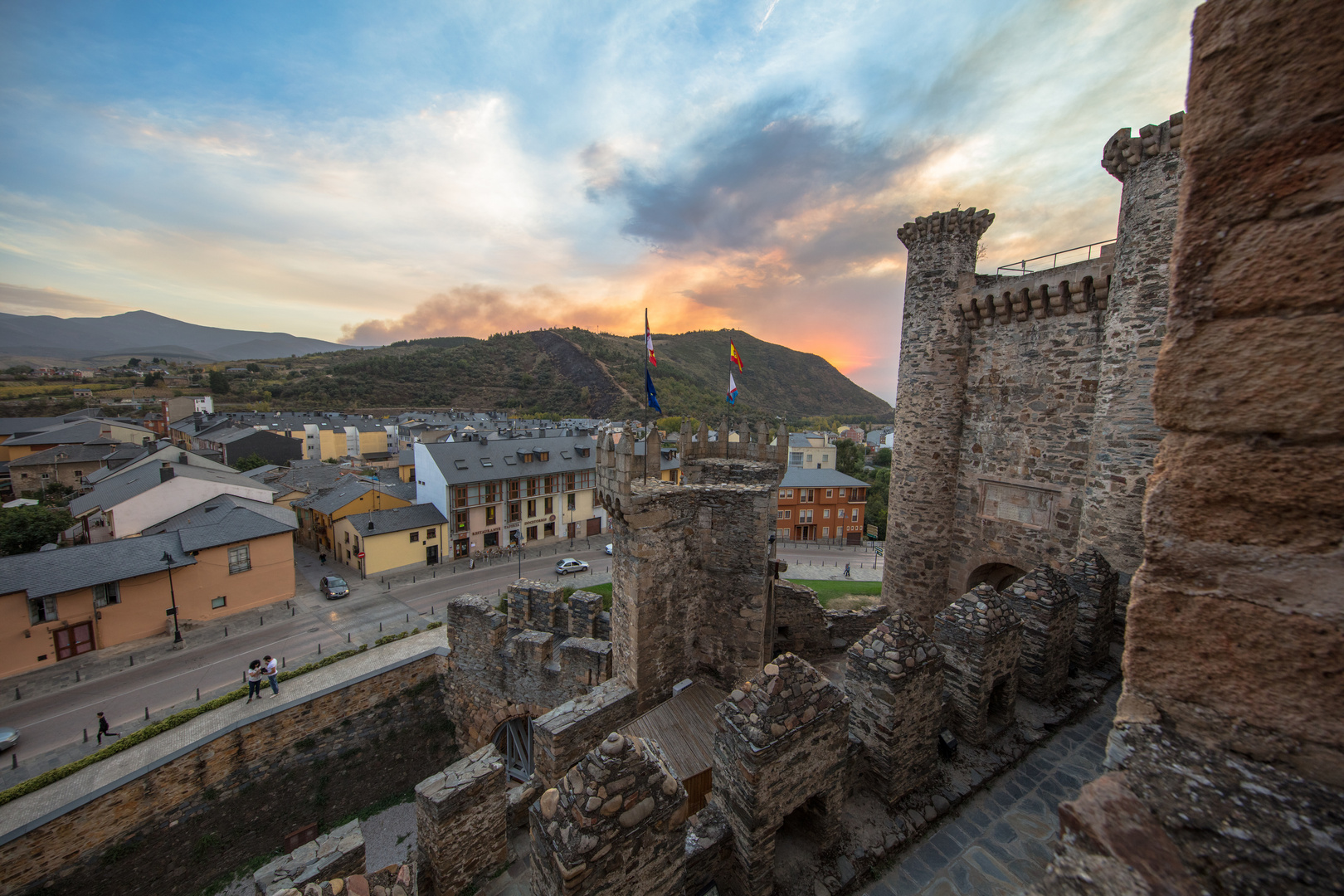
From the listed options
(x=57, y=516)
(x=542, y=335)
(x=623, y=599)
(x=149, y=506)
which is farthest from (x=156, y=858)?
(x=542, y=335)

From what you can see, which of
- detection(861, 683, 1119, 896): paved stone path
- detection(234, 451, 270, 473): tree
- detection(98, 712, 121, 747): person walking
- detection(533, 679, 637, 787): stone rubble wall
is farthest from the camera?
detection(234, 451, 270, 473): tree

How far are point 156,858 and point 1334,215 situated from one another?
65.8ft

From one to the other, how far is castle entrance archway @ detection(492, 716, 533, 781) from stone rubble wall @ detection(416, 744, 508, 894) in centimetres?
591

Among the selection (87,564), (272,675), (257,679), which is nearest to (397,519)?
(87,564)

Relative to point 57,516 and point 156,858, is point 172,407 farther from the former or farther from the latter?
point 156,858

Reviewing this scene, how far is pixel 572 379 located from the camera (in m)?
108

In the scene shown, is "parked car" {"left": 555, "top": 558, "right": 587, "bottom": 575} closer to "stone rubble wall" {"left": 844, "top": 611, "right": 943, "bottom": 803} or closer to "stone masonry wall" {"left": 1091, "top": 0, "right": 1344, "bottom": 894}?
"stone rubble wall" {"left": 844, "top": 611, "right": 943, "bottom": 803}

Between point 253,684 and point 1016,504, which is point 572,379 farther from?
point 1016,504

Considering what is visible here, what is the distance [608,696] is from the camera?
32.4ft

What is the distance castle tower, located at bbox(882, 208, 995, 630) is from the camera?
1181 cm

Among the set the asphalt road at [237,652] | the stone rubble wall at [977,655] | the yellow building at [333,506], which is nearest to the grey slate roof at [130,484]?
the yellow building at [333,506]

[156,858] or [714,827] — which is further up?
[714,827]

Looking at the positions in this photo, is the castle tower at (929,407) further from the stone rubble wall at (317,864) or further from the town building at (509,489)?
the town building at (509,489)

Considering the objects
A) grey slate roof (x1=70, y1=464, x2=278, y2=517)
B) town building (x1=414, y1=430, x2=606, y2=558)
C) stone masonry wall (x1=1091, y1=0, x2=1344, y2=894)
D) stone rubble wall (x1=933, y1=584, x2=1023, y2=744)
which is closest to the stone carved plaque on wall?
stone rubble wall (x1=933, y1=584, x2=1023, y2=744)
